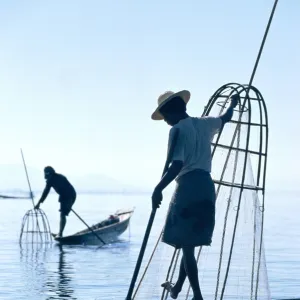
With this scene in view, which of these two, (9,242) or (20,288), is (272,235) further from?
(20,288)

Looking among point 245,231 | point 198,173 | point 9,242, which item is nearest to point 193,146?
point 198,173

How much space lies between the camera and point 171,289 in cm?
873

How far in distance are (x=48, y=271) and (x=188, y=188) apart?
871cm

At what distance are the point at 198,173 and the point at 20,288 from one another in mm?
6072

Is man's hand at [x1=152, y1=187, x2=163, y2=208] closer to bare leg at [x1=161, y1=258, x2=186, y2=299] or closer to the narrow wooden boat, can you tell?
bare leg at [x1=161, y1=258, x2=186, y2=299]

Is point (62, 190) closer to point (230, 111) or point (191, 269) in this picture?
point (230, 111)

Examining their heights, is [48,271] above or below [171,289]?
below

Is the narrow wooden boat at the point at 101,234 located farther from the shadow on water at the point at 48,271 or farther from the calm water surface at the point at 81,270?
the shadow on water at the point at 48,271

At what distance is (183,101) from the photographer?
8.41 m

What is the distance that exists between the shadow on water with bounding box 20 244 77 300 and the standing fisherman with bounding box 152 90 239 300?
14.2 ft

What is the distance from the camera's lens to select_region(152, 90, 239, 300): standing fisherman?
321 inches

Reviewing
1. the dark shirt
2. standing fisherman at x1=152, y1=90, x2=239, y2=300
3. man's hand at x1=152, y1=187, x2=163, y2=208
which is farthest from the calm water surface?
man's hand at x1=152, y1=187, x2=163, y2=208

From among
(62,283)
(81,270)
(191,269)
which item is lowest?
(81,270)

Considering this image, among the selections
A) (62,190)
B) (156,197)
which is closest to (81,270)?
(62,190)
